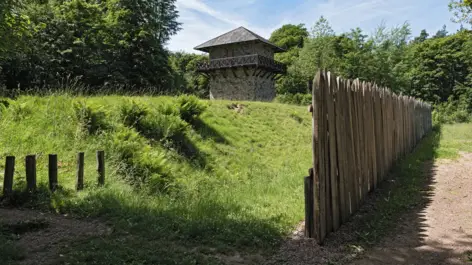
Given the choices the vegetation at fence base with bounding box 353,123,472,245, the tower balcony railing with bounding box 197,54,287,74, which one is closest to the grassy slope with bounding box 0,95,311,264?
the vegetation at fence base with bounding box 353,123,472,245

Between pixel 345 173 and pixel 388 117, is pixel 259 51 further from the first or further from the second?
pixel 345 173

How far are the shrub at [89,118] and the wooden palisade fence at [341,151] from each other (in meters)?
6.37

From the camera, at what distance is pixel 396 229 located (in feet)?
14.5

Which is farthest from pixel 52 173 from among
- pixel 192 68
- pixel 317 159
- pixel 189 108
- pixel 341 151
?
pixel 192 68

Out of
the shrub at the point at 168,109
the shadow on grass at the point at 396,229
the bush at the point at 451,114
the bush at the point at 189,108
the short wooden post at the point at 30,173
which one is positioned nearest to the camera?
the shadow on grass at the point at 396,229

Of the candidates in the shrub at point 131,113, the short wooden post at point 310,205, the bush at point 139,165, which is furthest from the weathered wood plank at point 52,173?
the short wooden post at point 310,205

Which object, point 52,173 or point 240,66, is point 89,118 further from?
point 240,66

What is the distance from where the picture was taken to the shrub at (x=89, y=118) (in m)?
8.64

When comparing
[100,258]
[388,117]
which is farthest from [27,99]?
[388,117]

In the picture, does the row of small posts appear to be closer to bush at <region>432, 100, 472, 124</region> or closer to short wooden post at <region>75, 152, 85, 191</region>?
short wooden post at <region>75, 152, 85, 191</region>

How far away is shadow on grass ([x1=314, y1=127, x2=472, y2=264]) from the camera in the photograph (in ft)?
11.9

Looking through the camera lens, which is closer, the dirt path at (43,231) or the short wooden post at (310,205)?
the dirt path at (43,231)

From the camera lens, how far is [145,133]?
9.84m

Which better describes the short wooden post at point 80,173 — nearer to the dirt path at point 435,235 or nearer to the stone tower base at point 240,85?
the dirt path at point 435,235
